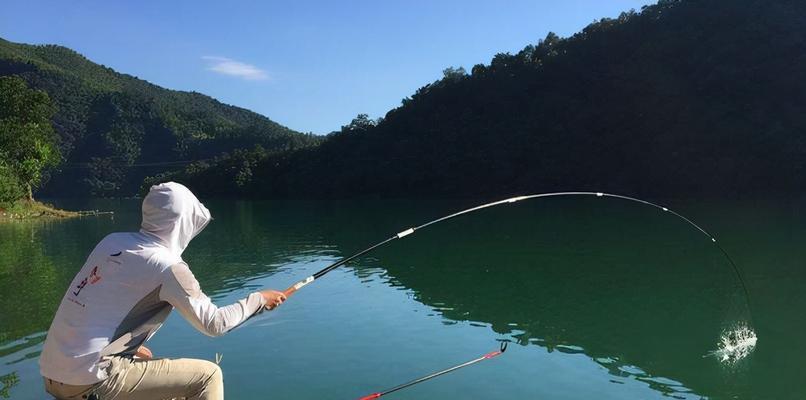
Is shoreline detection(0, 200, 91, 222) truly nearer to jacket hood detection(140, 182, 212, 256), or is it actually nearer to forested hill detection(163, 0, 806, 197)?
forested hill detection(163, 0, 806, 197)

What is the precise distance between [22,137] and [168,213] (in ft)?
169

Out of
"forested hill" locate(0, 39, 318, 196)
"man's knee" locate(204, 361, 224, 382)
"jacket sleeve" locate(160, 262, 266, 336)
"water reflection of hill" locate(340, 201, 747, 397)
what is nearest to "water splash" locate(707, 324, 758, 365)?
"water reflection of hill" locate(340, 201, 747, 397)

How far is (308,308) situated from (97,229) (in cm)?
2828

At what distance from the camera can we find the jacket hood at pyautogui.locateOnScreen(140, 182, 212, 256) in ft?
11.1

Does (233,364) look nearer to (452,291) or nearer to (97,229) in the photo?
(452,291)

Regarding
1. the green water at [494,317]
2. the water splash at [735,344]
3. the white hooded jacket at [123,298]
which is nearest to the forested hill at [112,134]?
the green water at [494,317]

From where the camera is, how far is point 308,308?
1264 centimetres

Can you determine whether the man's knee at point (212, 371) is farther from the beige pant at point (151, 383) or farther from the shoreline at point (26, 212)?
the shoreline at point (26, 212)

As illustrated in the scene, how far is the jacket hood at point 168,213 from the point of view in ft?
11.1

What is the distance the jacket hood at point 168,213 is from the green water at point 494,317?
4.35 metres

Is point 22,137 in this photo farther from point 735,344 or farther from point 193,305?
point 193,305

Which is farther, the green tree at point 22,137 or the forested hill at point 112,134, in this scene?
the forested hill at point 112,134

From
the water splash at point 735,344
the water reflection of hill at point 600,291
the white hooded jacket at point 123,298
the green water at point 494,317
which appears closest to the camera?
the white hooded jacket at point 123,298

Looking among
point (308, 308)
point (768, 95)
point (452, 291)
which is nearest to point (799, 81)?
point (768, 95)
